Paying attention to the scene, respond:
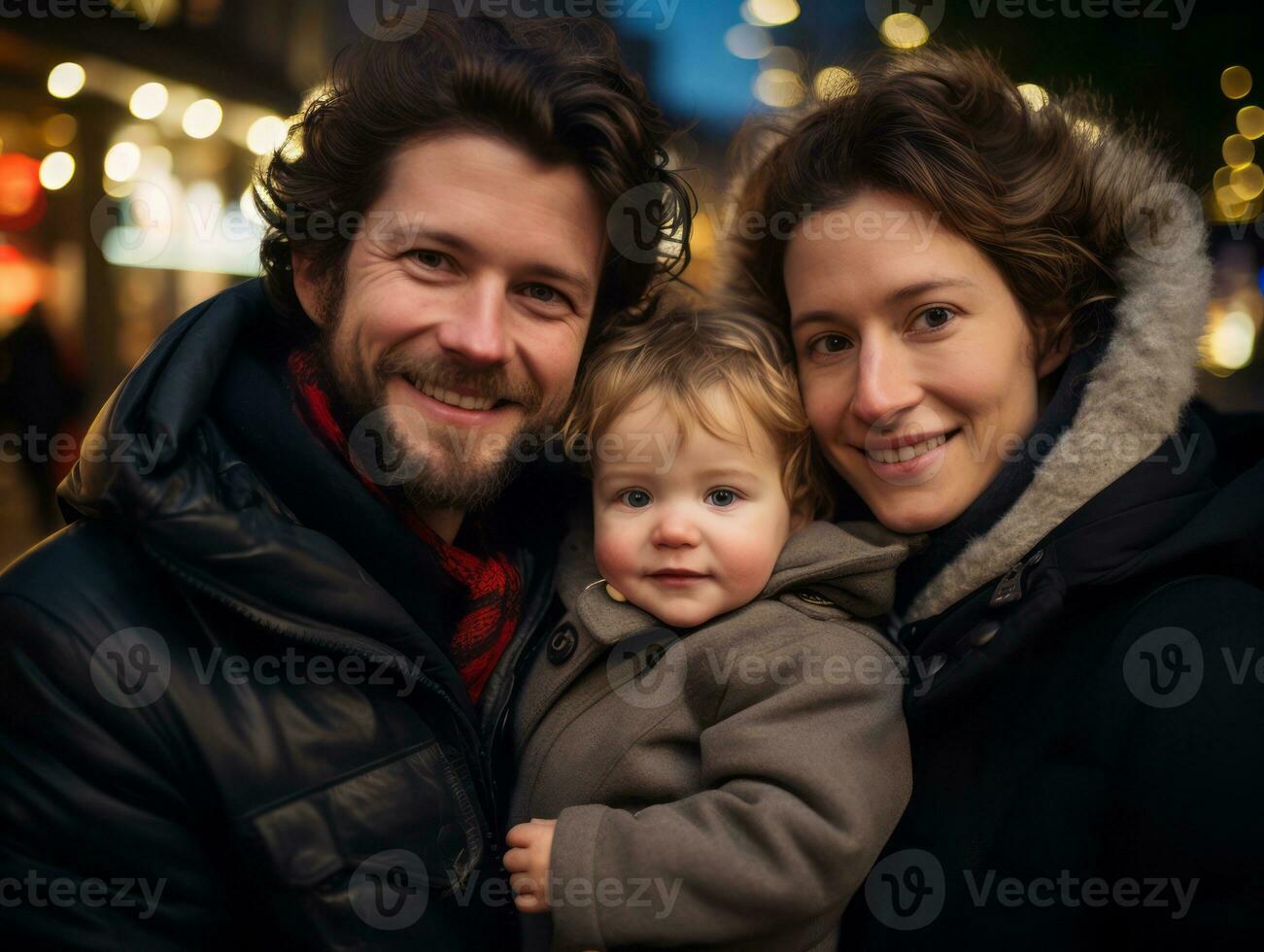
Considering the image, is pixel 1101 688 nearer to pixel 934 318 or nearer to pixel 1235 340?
pixel 934 318

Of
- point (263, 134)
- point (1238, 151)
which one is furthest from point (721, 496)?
point (263, 134)

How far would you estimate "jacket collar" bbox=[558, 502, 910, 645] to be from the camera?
81.7 inches

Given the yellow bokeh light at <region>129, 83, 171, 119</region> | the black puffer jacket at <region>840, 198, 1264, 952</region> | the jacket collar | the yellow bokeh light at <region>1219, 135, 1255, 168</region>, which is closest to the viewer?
the black puffer jacket at <region>840, 198, 1264, 952</region>

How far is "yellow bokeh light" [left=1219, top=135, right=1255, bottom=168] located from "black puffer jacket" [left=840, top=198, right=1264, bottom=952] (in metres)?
3.46

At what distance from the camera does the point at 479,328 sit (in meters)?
2.14

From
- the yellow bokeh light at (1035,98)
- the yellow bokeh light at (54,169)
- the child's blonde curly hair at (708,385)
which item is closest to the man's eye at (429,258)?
the child's blonde curly hair at (708,385)

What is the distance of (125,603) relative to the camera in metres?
1.75

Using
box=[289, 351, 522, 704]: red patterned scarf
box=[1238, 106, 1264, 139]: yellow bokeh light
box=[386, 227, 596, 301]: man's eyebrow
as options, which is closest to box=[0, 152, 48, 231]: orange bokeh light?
box=[289, 351, 522, 704]: red patterned scarf

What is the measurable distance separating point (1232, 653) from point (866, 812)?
715 mm

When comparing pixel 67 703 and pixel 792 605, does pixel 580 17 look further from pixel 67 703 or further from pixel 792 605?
pixel 67 703

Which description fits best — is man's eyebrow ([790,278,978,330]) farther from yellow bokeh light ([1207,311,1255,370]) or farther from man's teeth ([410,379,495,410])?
yellow bokeh light ([1207,311,1255,370])

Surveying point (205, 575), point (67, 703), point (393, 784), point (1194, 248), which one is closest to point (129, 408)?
point (205, 575)

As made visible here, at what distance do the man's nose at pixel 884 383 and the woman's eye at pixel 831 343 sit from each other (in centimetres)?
13

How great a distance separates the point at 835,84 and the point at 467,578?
1.58 m
